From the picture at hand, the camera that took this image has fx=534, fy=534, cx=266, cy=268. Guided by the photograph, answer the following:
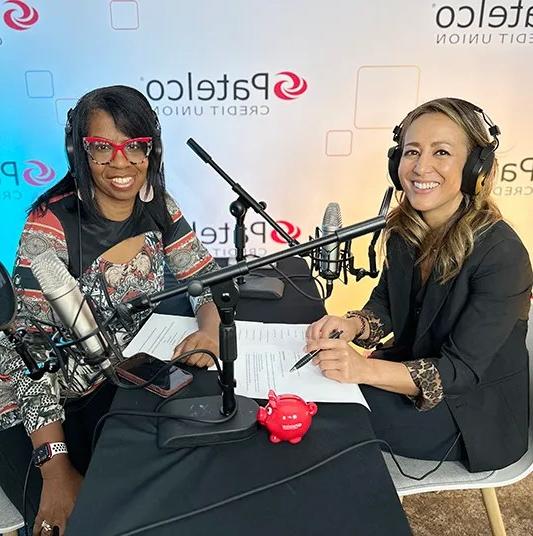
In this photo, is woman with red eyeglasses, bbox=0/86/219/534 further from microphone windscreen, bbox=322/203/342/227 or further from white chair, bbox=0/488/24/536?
microphone windscreen, bbox=322/203/342/227

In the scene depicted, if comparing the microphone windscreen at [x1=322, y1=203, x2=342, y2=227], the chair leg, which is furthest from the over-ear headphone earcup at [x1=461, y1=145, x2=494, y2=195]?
the chair leg

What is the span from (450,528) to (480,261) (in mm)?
905

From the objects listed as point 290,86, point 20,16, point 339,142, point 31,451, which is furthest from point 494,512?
point 20,16

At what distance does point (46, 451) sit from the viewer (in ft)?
3.05

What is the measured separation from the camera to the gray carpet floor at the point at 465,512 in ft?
5.07

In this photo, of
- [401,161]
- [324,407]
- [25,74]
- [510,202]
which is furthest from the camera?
[510,202]

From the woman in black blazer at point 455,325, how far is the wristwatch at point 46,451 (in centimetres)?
49

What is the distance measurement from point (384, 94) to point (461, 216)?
1023 mm

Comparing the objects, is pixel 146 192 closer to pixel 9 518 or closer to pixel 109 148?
pixel 109 148

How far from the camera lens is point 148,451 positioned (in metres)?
0.80

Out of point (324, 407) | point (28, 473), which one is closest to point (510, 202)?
point (324, 407)

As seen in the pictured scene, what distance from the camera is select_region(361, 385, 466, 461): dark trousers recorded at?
43.2 inches

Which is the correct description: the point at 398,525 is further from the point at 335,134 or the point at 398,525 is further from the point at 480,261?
the point at 335,134

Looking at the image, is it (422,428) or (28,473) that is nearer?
(28,473)
